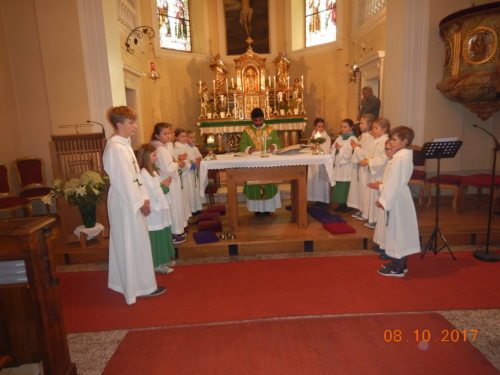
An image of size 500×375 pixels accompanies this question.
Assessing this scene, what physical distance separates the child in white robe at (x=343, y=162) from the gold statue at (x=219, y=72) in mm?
6644

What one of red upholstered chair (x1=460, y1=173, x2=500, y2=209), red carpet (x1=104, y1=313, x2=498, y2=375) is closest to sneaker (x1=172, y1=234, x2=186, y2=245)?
red carpet (x1=104, y1=313, x2=498, y2=375)

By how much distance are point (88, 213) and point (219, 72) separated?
831 centimetres

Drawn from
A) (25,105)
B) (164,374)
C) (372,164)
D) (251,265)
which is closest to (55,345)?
(164,374)

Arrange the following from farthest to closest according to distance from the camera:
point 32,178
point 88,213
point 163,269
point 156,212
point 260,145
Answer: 1. point 32,178
2. point 260,145
3. point 88,213
4. point 163,269
5. point 156,212

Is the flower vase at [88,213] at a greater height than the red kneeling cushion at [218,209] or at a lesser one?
greater

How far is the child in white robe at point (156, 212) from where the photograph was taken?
398 cm

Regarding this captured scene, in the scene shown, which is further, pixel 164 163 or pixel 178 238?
pixel 178 238

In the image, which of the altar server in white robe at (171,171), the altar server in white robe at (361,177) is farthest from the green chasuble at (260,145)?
the altar server in white robe at (361,177)

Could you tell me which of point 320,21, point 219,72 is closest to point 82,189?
point 219,72

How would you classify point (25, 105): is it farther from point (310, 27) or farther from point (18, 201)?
point (310, 27)

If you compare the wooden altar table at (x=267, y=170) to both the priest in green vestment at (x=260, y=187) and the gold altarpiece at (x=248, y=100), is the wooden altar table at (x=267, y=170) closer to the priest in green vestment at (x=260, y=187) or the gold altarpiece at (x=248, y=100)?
the priest in green vestment at (x=260, y=187)

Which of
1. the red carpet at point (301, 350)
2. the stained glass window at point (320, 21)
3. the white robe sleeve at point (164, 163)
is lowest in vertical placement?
the red carpet at point (301, 350)

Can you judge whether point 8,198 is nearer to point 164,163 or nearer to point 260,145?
point 164,163

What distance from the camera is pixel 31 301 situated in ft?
7.13
